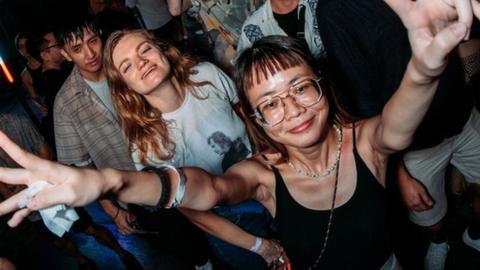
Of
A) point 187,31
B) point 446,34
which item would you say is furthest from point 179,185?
point 187,31

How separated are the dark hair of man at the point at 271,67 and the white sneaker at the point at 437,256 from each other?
138 cm

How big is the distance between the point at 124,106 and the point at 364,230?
149 cm

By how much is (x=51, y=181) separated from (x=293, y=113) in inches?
35.4

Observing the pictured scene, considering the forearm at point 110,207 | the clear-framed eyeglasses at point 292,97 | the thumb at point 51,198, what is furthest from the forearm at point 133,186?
the forearm at point 110,207

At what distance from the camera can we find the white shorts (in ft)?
6.84

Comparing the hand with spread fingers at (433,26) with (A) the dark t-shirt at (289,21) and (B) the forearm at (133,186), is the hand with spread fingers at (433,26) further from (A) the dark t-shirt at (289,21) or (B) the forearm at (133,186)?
(A) the dark t-shirt at (289,21)

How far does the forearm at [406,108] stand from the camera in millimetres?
1119

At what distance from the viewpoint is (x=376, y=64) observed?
1.87 meters

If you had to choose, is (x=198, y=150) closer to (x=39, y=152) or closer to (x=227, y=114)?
(x=227, y=114)

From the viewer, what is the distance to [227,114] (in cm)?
228

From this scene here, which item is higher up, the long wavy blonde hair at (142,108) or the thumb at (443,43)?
the thumb at (443,43)

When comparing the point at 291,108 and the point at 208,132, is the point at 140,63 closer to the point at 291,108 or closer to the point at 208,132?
the point at 208,132

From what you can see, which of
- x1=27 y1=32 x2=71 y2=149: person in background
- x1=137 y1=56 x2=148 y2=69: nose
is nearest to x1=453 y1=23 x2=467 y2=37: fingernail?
x1=137 y1=56 x2=148 y2=69: nose

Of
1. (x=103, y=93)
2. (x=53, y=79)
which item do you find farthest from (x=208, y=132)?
(x=53, y=79)
